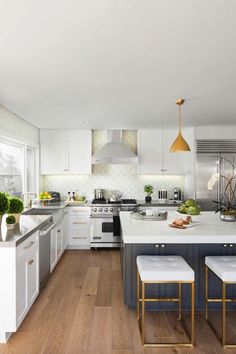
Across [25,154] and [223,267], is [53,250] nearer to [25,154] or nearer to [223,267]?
[25,154]

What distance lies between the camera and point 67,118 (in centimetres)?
471

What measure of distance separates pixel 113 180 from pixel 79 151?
1.02 meters

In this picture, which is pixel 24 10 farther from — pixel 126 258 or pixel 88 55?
pixel 126 258

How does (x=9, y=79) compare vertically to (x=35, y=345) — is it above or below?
above

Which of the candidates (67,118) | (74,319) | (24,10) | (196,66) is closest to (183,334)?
(74,319)

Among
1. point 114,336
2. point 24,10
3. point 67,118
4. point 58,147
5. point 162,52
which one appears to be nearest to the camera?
point 24,10

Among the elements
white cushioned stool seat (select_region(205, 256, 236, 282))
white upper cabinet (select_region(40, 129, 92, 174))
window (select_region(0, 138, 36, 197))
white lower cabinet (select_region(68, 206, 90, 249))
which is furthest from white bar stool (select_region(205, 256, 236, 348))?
white upper cabinet (select_region(40, 129, 92, 174))

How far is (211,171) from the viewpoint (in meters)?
5.30

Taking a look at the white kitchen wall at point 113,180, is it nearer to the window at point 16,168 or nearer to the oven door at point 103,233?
the window at point 16,168

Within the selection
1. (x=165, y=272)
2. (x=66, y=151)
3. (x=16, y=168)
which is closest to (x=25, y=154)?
(x=16, y=168)

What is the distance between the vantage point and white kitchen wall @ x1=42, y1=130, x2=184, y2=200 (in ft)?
20.1

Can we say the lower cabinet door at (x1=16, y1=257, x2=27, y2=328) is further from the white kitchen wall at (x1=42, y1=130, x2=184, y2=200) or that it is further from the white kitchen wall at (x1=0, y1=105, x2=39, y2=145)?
the white kitchen wall at (x1=42, y1=130, x2=184, y2=200)

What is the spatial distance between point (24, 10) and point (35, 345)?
2.59 meters

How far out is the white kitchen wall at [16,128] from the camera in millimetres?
3967
